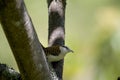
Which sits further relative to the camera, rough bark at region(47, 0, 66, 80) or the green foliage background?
the green foliage background

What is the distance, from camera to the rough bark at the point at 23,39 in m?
1.17

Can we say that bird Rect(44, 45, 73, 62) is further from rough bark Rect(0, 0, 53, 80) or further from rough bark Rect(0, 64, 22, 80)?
rough bark Rect(0, 0, 53, 80)

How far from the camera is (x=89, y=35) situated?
3344mm

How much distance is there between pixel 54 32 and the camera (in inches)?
83.0

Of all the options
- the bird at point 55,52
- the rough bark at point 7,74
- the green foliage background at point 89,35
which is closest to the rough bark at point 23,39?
the rough bark at point 7,74

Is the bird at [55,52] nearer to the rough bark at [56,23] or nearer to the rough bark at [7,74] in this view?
the rough bark at [56,23]

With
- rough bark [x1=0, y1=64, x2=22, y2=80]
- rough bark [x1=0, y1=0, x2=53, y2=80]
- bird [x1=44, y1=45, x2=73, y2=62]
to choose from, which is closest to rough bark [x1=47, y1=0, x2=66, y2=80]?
bird [x1=44, y1=45, x2=73, y2=62]

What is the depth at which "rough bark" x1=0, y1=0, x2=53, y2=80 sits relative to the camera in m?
1.17

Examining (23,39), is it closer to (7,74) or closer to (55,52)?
(7,74)

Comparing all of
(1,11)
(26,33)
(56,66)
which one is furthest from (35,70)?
(56,66)

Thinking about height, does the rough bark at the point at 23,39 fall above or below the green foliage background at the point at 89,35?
above

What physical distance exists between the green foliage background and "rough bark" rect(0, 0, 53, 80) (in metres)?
1.71

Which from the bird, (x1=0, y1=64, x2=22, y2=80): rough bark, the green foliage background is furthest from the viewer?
the green foliage background

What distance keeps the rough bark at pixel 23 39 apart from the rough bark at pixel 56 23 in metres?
0.68
